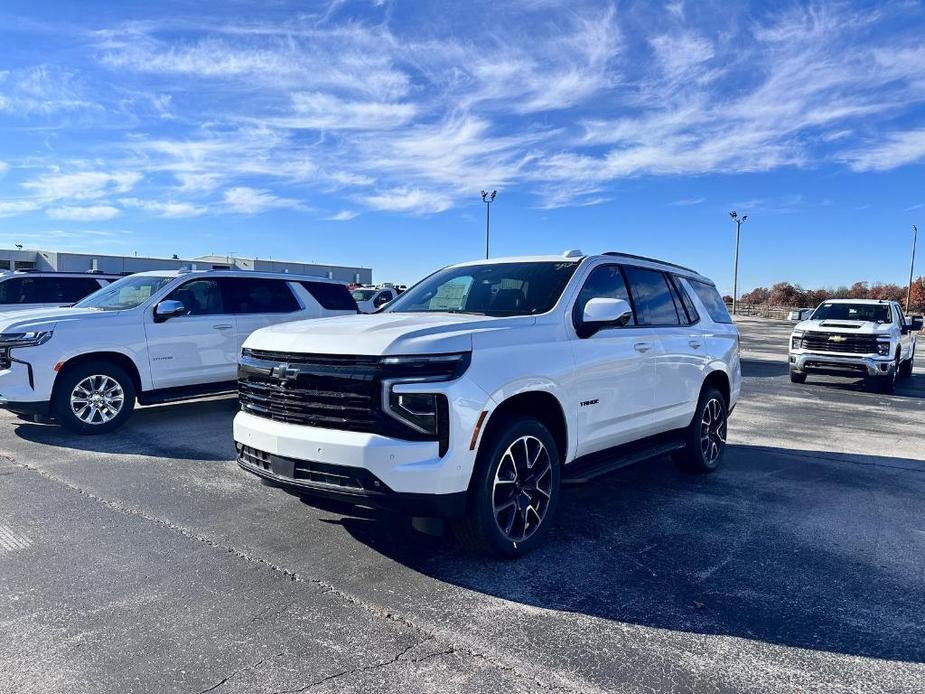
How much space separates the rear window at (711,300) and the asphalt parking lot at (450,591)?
5.57 feet

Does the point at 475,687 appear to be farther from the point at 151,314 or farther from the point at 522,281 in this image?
the point at 151,314

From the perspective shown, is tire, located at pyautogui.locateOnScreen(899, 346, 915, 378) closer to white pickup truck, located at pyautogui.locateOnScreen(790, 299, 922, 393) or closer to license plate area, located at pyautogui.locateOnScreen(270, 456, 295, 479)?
white pickup truck, located at pyautogui.locateOnScreen(790, 299, 922, 393)

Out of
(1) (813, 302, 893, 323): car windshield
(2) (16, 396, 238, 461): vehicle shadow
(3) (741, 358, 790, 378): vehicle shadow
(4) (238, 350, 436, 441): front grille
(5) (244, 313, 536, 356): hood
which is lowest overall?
(2) (16, 396, 238, 461): vehicle shadow

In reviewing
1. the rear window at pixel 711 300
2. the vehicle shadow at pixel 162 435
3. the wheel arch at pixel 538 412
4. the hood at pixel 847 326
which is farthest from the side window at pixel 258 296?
the hood at pixel 847 326

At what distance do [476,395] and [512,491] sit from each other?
733 millimetres

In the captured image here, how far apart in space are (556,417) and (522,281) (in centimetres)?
116

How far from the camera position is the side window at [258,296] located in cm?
934

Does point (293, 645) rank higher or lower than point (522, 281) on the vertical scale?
lower

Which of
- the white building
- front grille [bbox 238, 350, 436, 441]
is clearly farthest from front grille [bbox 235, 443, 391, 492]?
the white building

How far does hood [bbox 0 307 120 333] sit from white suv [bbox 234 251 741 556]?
14.1ft

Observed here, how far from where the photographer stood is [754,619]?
11.4ft

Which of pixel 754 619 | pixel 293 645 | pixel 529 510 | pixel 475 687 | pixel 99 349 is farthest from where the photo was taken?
pixel 99 349

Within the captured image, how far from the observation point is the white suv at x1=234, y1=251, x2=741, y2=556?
12.2ft

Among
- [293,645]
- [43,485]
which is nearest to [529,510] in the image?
[293,645]
